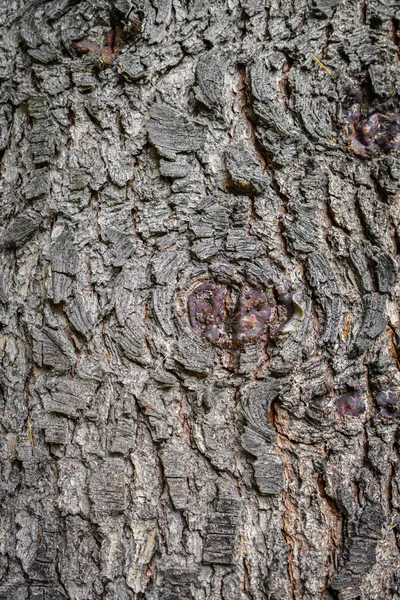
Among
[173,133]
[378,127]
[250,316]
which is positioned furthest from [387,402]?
[173,133]

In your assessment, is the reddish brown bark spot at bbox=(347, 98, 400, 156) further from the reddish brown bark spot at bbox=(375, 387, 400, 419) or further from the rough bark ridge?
the reddish brown bark spot at bbox=(375, 387, 400, 419)

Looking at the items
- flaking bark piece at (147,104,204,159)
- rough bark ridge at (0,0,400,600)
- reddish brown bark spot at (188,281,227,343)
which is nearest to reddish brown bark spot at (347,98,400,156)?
rough bark ridge at (0,0,400,600)

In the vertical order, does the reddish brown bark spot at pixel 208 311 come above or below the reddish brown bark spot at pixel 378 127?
below

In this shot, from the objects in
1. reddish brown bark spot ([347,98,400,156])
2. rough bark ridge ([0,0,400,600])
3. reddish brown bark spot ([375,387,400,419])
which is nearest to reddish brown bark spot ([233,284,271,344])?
rough bark ridge ([0,0,400,600])

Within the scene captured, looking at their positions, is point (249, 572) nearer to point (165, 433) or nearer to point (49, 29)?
point (165, 433)

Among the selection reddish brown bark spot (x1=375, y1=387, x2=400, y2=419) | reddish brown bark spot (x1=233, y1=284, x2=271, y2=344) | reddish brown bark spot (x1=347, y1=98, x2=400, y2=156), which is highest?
reddish brown bark spot (x1=347, y1=98, x2=400, y2=156)

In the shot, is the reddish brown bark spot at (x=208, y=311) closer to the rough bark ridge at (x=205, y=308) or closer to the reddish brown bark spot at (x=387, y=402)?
the rough bark ridge at (x=205, y=308)

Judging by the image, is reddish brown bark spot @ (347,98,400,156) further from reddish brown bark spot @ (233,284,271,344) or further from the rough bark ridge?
reddish brown bark spot @ (233,284,271,344)

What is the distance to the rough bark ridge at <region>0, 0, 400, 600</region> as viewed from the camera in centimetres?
106

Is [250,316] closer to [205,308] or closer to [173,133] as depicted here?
[205,308]

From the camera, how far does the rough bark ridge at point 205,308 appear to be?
1.06 m

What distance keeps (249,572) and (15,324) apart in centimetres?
68

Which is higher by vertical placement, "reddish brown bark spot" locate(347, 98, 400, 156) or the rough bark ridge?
A: "reddish brown bark spot" locate(347, 98, 400, 156)

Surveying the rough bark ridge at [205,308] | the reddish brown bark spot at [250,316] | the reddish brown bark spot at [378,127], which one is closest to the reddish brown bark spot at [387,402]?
the rough bark ridge at [205,308]
